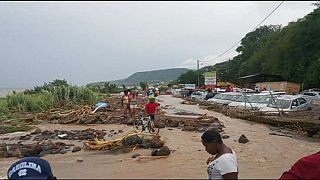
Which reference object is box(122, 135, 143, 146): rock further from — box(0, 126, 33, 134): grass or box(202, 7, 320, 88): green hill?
box(202, 7, 320, 88): green hill

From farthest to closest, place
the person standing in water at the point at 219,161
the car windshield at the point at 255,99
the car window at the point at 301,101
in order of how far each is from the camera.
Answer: the car windshield at the point at 255,99 → the car window at the point at 301,101 → the person standing in water at the point at 219,161

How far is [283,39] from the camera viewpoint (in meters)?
52.9

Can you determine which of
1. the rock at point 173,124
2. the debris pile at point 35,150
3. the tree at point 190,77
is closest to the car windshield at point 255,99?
the rock at point 173,124

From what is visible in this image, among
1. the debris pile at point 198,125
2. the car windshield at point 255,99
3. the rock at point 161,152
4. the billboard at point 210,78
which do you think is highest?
the billboard at point 210,78

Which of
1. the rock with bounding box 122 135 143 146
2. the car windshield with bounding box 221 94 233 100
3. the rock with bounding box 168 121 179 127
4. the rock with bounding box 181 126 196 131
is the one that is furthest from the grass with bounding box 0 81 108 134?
the rock with bounding box 122 135 143 146

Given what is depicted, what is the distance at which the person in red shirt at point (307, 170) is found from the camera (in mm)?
3365

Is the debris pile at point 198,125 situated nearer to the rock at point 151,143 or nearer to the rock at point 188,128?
the rock at point 188,128

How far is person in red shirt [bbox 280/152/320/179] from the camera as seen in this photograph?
3.37 metres

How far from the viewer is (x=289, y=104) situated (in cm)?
2381

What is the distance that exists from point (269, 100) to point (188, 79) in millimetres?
72904

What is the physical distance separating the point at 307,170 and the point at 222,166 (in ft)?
2.61

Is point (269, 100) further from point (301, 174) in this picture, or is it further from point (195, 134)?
point (301, 174)

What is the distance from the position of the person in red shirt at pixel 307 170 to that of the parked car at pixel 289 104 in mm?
20301

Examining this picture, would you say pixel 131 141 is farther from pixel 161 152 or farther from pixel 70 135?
pixel 70 135
